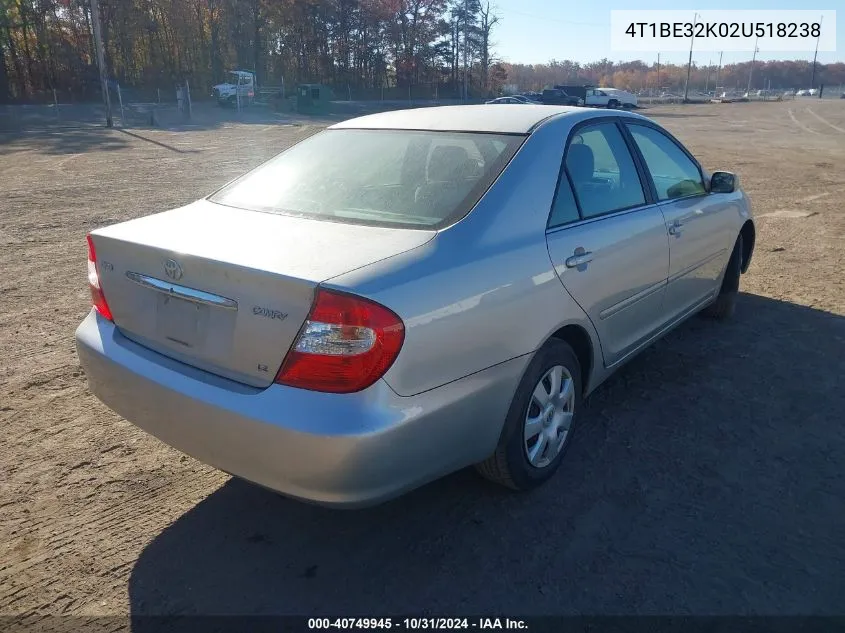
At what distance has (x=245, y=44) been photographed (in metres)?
59.5

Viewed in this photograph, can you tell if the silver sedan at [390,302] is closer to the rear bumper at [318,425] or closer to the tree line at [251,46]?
the rear bumper at [318,425]

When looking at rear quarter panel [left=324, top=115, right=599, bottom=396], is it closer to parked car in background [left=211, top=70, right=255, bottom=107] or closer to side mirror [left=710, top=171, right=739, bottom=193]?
side mirror [left=710, top=171, right=739, bottom=193]

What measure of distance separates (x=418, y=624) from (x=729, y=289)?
3.96m

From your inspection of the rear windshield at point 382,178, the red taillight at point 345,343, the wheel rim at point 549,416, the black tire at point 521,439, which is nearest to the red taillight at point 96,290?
the rear windshield at point 382,178

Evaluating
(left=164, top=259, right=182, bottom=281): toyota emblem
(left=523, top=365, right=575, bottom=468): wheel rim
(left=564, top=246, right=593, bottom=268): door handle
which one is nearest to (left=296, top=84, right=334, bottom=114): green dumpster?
(left=564, top=246, right=593, bottom=268): door handle

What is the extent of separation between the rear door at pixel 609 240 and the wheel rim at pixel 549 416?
36cm

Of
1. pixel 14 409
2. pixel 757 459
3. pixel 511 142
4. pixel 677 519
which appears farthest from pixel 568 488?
pixel 14 409

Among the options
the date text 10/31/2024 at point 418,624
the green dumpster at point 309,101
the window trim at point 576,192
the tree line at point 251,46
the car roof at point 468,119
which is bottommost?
the date text 10/31/2024 at point 418,624

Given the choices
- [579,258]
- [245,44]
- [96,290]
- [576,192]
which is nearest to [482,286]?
[579,258]

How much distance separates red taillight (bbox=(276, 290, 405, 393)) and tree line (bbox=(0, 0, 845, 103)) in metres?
49.6

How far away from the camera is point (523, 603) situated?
2.37 m

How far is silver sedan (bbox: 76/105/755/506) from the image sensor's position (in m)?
2.19

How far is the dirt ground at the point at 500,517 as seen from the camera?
2.41m

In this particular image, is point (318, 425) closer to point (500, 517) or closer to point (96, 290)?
point (500, 517)
